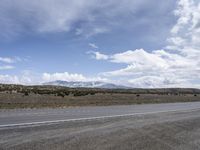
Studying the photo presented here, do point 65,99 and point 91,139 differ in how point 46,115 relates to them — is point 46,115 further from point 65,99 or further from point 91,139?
point 65,99

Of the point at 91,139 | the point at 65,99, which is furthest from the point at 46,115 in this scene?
the point at 65,99

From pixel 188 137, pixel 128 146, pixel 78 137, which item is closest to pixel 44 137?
pixel 78 137

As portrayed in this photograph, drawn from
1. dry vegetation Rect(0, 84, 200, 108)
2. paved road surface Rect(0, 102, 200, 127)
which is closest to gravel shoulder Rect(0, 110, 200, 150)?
paved road surface Rect(0, 102, 200, 127)

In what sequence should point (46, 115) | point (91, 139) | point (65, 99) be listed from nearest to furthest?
point (91, 139) < point (46, 115) < point (65, 99)

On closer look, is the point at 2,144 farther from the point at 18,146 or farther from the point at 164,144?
the point at 164,144

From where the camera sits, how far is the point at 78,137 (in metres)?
9.74

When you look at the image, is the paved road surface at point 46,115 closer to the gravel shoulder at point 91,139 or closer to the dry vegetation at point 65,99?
the gravel shoulder at point 91,139

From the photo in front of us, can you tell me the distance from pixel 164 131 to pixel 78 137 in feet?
13.6

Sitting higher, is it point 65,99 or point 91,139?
point 65,99

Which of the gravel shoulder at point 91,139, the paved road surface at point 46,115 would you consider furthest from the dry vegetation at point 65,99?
the gravel shoulder at point 91,139

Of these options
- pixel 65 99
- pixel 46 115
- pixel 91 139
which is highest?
pixel 65 99

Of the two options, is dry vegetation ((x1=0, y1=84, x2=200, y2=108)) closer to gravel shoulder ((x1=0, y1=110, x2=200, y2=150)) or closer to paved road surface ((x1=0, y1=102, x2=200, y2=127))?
paved road surface ((x1=0, y1=102, x2=200, y2=127))

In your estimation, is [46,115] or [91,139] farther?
[46,115]

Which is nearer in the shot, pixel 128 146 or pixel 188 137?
pixel 128 146
